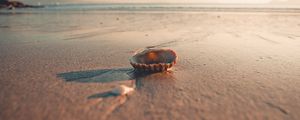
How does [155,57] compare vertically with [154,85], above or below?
above

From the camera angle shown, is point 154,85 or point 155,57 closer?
point 154,85

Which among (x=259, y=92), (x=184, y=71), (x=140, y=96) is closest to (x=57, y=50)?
(x=184, y=71)

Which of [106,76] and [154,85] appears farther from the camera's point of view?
[106,76]

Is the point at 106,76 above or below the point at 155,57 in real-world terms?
below

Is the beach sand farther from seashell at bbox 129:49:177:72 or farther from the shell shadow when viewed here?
seashell at bbox 129:49:177:72

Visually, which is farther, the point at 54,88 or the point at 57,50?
the point at 57,50

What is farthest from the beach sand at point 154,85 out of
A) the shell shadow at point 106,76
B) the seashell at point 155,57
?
the seashell at point 155,57

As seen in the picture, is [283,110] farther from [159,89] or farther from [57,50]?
[57,50]

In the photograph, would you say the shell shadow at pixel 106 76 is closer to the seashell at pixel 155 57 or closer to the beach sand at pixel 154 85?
the beach sand at pixel 154 85

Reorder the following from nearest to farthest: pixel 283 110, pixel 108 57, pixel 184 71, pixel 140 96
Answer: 1. pixel 283 110
2. pixel 140 96
3. pixel 184 71
4. pixel 108 57

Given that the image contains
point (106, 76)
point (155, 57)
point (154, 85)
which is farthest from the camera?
point (155, 57)

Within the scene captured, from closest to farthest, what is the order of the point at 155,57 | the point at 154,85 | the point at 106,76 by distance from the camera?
the point at 154,85 < the point at 106,76 < the point at 155,57
